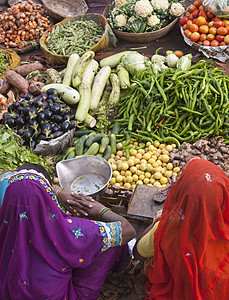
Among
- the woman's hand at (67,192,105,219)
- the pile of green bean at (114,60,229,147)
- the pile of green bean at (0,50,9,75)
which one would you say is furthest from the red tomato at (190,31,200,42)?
the woman's hand at (67,192,105,219)

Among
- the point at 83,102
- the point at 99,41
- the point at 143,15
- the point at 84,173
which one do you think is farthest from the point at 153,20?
the point at 84,173

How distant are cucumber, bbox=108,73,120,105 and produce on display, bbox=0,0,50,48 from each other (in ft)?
8.02

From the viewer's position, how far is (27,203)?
1567mm

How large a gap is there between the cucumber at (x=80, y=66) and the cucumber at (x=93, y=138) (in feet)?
3.44

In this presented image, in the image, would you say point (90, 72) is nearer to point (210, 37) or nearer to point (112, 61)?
point (112, 61)

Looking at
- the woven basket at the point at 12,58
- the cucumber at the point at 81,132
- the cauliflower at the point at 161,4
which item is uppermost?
the cauliflower at the point at 161,4

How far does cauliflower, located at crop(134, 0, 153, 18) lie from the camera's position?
5.16 metres

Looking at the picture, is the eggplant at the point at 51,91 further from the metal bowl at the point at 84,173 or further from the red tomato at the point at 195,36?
the red tomato at the point at 195,36

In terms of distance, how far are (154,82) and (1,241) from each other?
9.45 feet

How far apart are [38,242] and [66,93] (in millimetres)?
2788

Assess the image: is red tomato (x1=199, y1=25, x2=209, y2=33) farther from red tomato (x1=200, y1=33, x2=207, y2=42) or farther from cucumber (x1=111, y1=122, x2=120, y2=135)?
cucumber (x1=111, y1=122, x2=120, y2=135)

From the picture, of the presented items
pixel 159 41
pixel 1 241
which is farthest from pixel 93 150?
pixel 159 41

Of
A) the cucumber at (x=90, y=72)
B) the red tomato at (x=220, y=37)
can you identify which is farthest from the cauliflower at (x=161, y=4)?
the cucumber at (x=90, y=72)

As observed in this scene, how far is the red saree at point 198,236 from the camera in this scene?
1468mm
